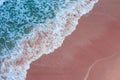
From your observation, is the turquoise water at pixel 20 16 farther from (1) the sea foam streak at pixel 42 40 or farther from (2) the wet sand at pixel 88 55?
(2) the wet sand at pixel 88 55

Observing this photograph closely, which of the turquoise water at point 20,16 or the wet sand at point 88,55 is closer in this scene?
the wet sand at point 88,55

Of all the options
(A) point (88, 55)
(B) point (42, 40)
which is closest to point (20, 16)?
(B) point (42, 40)

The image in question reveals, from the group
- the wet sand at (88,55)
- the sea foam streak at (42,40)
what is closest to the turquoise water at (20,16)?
the sea foam streak at (42,40)

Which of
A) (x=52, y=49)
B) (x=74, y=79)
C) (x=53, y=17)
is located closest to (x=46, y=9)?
(x=53, y=17)

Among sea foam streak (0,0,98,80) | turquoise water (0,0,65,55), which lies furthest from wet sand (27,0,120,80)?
turquoise water (0,0,65,55)

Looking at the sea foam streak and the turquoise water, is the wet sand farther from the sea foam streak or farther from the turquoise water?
the turquoise water

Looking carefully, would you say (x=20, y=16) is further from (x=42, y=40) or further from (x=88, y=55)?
(x=88, y=55)
